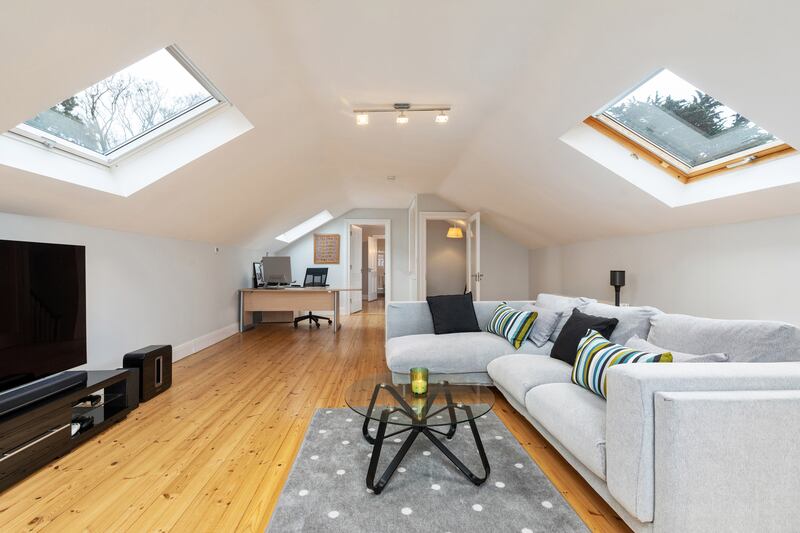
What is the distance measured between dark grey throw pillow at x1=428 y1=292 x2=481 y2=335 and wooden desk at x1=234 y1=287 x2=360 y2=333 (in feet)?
9.23

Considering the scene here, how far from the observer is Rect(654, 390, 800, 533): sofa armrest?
123 cm

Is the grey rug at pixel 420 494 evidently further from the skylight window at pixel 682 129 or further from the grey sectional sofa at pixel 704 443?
the skylight window at pixel 682 129

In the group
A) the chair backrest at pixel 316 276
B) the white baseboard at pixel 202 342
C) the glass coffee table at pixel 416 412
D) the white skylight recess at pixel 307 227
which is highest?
the white skylight recess at pixel 307 227

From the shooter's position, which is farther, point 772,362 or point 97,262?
point 97,262

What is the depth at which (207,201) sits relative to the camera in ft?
12.5

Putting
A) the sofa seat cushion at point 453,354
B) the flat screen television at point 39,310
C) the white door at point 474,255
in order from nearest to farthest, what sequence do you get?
1. the flat screen television at point 39,310
2. the sofa seat cushion at point 453,354
3. the white door at point 474,255

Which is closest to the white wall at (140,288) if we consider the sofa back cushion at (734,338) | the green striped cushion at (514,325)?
the green striped cushion at (514,325)

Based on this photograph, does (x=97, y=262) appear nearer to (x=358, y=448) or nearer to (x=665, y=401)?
(x=358, y=448)

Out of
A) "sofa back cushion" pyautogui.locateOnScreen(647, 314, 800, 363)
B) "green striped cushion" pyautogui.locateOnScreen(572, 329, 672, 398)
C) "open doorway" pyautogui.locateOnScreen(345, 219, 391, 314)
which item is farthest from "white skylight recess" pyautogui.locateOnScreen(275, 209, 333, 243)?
"sofa back cushion" pyautogui.locateOnScreen(647, 314, 800, 363)

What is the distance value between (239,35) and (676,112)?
2.85m

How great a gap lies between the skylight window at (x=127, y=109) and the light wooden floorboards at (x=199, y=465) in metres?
1.85

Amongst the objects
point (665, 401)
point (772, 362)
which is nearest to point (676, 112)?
point (772, 362)

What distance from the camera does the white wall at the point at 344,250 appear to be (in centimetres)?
767

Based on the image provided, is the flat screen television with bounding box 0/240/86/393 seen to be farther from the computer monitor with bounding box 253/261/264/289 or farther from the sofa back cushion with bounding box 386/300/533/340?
the computer monitor with bounding box 253/261/264/289
